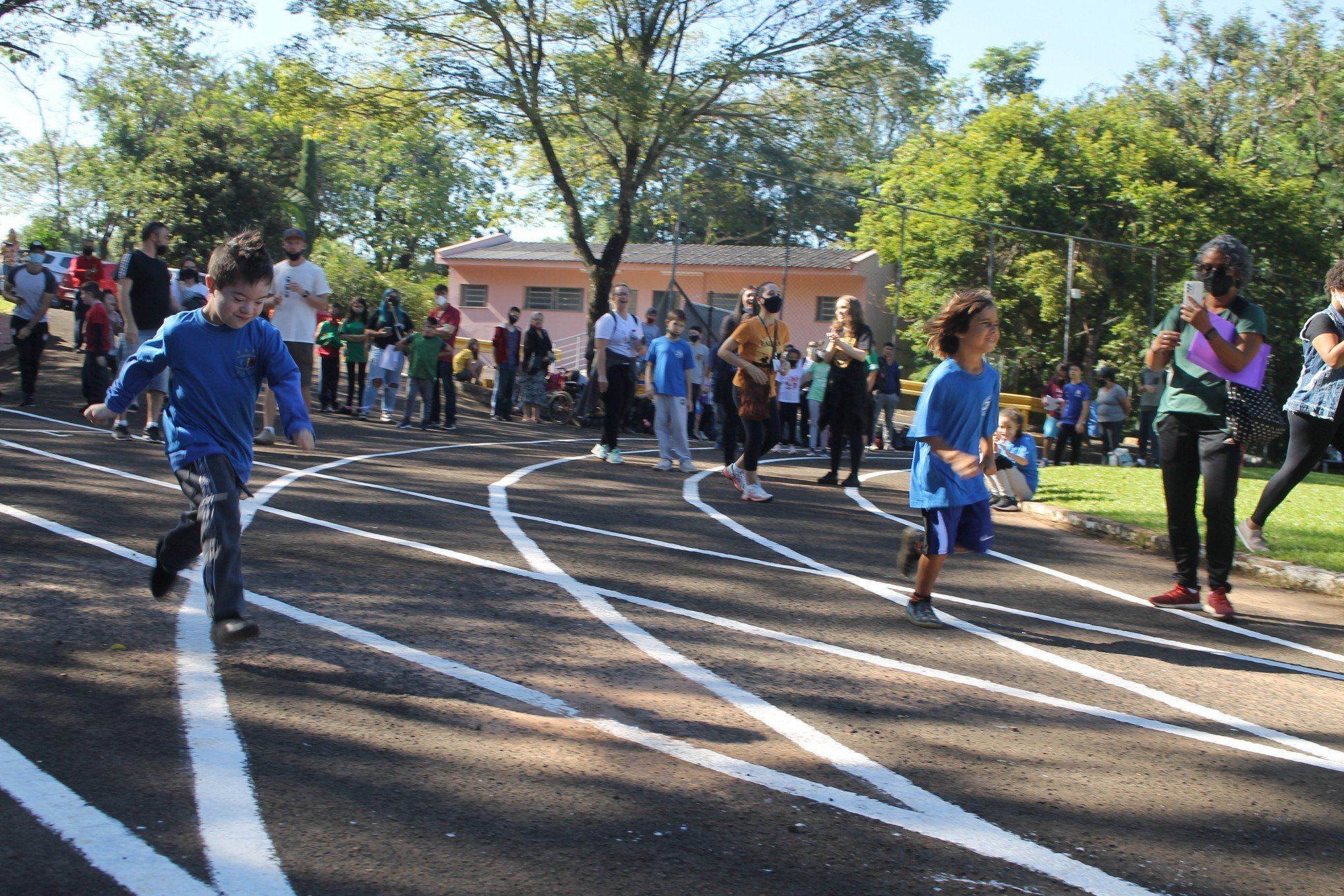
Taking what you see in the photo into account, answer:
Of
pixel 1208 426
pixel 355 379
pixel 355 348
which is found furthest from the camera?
pixel 355 379

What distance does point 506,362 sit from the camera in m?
21.4

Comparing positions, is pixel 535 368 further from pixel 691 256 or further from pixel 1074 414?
pixel 691 256

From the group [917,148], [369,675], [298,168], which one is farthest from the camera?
[298,168]

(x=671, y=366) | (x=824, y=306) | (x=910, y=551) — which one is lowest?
(x=910, y=551)

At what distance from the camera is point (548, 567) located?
23.3ft

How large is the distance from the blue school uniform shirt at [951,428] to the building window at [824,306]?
3659 centimetres

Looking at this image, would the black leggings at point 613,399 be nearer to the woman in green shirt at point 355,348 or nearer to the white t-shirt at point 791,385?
the woman in green shirt at point 355,348

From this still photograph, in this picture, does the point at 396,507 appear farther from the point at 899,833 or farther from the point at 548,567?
the point at 899,833

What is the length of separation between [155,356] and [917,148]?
41670 millimetres

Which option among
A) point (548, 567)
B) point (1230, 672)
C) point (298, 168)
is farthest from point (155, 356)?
point (298, 168)

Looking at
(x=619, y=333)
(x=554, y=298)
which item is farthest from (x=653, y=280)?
(x=619, y=333)

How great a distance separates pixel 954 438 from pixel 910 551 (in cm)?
69

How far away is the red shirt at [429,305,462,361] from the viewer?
57.8ft

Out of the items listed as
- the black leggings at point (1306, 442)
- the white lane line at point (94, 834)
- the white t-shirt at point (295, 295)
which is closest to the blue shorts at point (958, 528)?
the black leggings at point (1306, 442)
